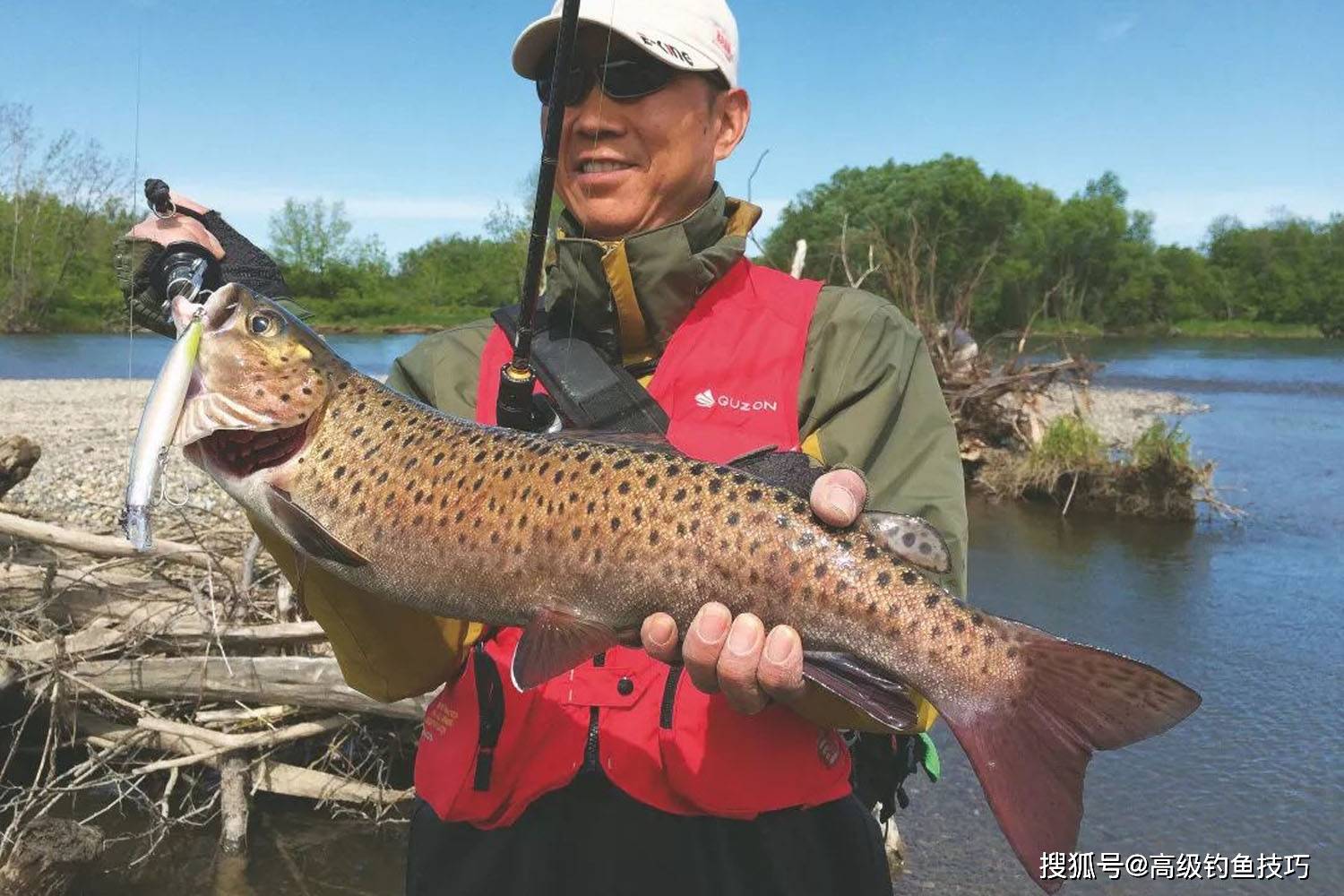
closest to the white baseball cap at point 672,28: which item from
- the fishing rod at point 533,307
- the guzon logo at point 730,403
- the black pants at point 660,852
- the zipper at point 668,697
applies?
the fishing rod at point 533,307

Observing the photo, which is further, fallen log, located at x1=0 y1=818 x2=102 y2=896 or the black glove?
fallen log, located at x1=0 y1=818 x2=102 y2=896

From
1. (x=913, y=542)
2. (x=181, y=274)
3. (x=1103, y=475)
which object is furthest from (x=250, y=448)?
(x=1103, y=475)

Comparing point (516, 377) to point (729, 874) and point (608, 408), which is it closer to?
point (608, 408)

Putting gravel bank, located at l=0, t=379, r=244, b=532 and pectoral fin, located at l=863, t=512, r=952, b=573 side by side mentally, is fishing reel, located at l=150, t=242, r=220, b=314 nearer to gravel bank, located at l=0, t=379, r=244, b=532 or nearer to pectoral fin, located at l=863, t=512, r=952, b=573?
pectoral fin, located at l=863, t=512, r=952, b=573

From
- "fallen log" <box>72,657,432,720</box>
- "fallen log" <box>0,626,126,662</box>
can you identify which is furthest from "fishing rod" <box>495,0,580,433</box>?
"fallen log" <box>0,626,126,662</box>

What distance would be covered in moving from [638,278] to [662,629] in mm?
1207

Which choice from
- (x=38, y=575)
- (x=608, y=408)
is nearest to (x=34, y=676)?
(x=38, y=575)

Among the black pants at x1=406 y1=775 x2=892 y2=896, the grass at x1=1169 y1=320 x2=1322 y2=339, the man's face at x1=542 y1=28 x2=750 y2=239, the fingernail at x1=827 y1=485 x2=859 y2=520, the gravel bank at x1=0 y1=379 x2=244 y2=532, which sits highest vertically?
the grass at x1=1169 y1=320 x2=1322 y2=339

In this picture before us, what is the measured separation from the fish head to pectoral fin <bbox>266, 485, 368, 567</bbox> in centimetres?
19

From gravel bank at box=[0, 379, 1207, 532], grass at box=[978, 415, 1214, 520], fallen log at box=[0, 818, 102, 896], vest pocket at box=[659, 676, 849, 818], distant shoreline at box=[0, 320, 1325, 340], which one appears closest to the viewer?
vest pocket at box=[659, 676, 849, 818]

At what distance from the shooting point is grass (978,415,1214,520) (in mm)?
15516

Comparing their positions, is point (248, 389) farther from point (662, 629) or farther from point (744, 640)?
point (744, 640)

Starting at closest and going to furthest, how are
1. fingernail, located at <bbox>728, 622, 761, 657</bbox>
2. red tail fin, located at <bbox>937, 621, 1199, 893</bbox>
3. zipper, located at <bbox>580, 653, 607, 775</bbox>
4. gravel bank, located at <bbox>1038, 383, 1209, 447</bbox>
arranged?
red tail fin, located at <bbox>937, 621, 1199, 893</bbox> < fingernail, located at <bbox>728, 622, 761, 657</bbox> < zipper, located at <bbox>580, 653, 607, 775</bbox> < gravel bank, located at <bbox>1038, 383, 1209, 447</bbox>

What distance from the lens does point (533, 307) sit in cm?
312
